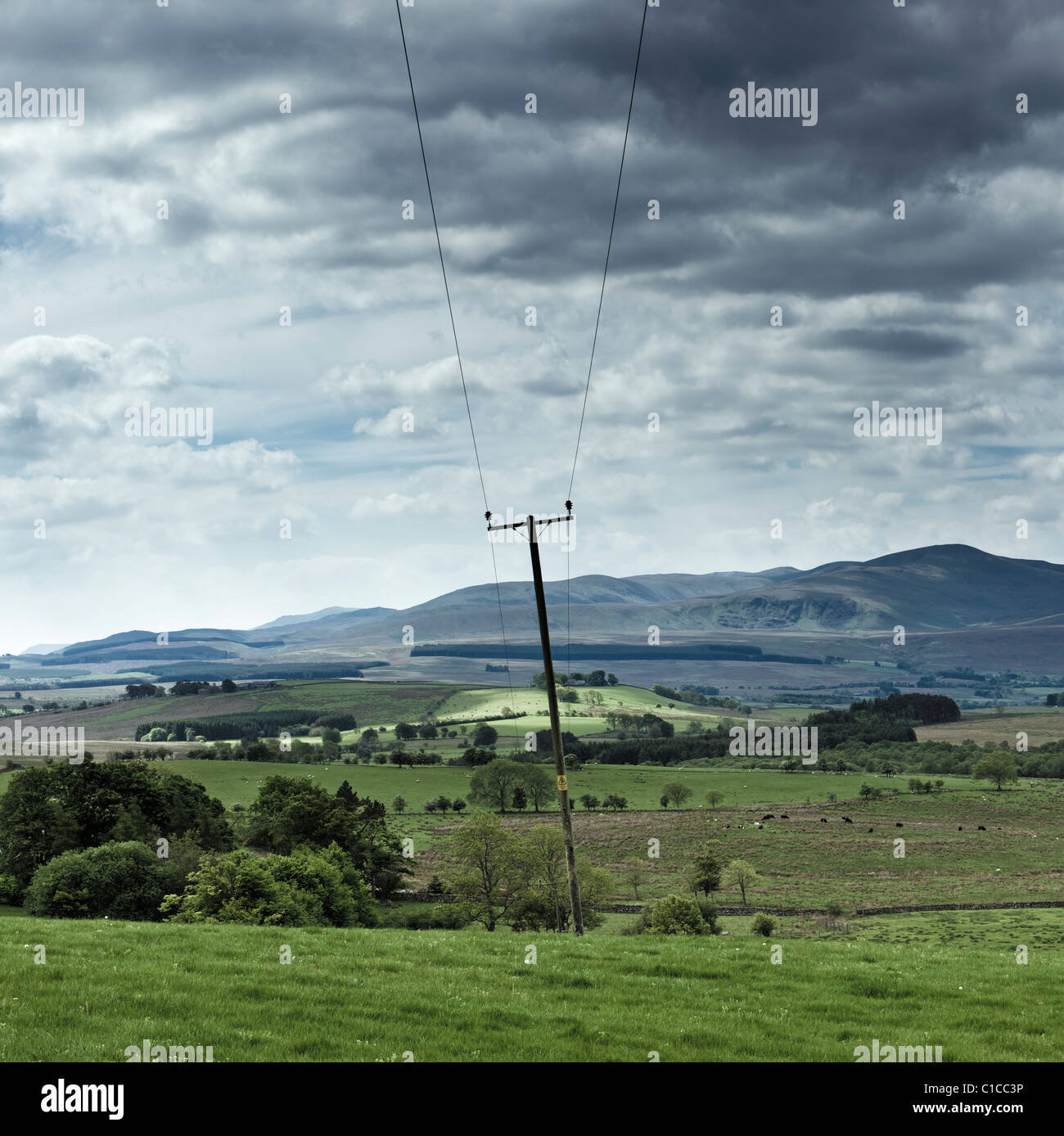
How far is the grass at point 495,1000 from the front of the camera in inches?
622

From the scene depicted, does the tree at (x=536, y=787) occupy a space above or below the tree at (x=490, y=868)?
below

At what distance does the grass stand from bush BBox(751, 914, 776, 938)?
6024 centimetres

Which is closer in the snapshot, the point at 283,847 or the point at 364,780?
the point at 283,847

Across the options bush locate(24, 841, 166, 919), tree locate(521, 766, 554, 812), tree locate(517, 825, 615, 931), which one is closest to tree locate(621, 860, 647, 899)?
tree locate(517, 825, 615, 931)

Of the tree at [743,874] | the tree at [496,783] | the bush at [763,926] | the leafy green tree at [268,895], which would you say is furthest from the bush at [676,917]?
the tree at [496,783]

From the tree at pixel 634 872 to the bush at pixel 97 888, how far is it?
6118 centimetres

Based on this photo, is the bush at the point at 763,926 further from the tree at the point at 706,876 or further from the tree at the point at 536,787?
the tree at the point at 536,787

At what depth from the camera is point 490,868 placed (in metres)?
84.8

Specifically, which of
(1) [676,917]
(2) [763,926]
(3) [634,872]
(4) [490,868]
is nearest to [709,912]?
(2) [763,926]

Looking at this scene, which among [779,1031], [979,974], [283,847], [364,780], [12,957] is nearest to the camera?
[779,1031]
